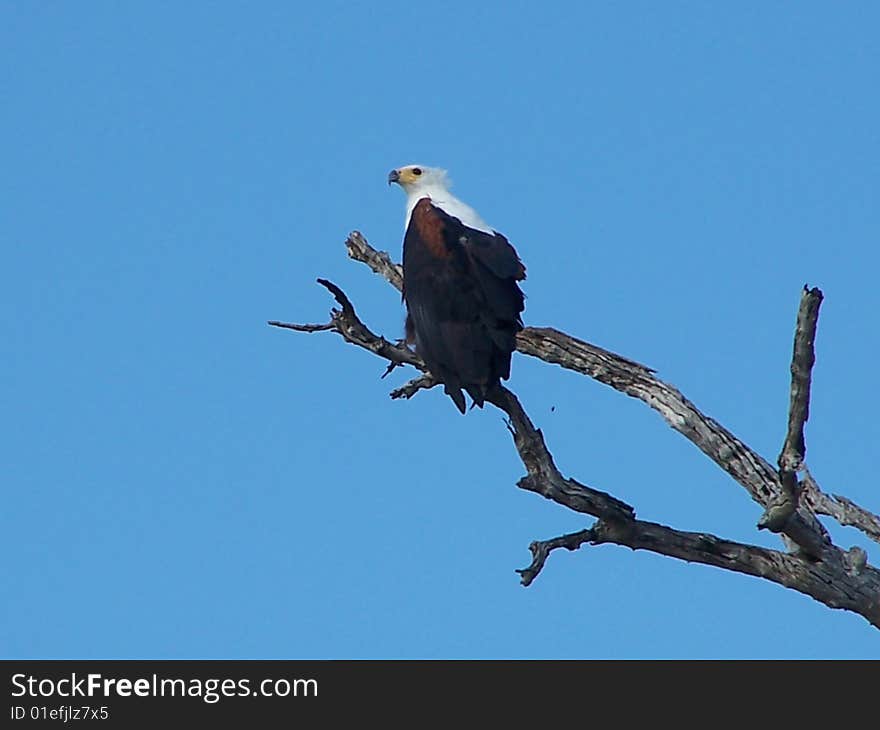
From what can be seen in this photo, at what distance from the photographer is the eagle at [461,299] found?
825 cm

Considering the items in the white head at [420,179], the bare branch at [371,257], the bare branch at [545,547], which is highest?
the white head at [420,179]

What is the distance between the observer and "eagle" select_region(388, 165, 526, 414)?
825 centimetres

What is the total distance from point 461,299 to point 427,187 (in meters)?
1.88

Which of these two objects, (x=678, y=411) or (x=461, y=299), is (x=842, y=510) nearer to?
(x=678, y=411)

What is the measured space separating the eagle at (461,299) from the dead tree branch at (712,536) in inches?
9.5

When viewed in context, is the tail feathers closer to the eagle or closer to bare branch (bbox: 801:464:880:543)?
the eagle

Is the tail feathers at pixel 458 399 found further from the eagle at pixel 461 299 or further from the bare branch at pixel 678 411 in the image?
the bare branch at pixel 678 411

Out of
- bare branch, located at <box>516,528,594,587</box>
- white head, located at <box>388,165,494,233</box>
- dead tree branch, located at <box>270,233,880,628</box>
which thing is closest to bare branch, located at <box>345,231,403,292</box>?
white head, located at <box>388,165,494,233</box>

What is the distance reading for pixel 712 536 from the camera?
7.29m

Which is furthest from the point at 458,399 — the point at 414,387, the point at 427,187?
the point at 427,187

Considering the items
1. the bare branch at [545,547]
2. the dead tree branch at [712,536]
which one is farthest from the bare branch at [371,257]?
the bare branch at [545,547]

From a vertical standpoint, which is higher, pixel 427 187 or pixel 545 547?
pixel 427 187
